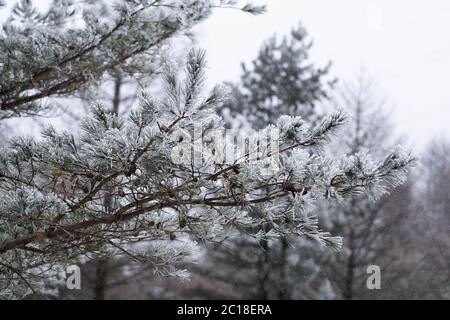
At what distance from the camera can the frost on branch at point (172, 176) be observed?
7.25 ft

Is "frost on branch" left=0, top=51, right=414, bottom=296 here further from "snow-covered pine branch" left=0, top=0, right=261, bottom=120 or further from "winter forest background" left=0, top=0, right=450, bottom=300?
"snow-covered pine branch" left=0, top=0, right=261, bottom=120

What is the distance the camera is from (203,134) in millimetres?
2217

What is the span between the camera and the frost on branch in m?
2.21

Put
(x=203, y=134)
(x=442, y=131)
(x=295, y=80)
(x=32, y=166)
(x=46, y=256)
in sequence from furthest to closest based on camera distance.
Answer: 1. (x=442, y=131)
2. (x=295, y=80)
3. (x=46, y=256)
4. (x=32, y=166)
5. (x=203, y=134)

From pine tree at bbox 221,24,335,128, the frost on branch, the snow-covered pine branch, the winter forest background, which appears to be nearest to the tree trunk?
the winter forest background

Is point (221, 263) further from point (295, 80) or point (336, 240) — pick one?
point (336, 240)

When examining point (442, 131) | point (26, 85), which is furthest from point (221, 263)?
point (26, 85)

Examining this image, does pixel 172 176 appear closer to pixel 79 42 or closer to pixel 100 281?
pixel 79 42

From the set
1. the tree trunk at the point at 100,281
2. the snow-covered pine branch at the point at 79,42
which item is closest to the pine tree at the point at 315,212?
the tree trunk at the point at 100,281

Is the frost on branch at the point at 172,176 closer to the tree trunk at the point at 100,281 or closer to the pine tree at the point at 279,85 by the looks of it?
the tree trunk at the point at 100,281

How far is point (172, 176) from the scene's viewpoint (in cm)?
237

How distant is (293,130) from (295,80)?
890 cm

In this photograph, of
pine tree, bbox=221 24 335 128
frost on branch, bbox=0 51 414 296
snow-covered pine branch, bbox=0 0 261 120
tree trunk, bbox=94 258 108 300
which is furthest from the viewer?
pine tree, bbox=221 24 335 128

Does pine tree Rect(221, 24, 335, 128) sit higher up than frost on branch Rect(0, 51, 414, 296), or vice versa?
pine tree Rect(221, 24, 335, 128)
